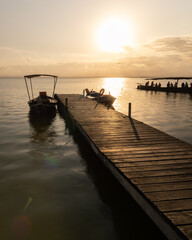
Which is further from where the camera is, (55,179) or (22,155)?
(22,155)

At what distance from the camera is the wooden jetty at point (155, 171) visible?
429 cm

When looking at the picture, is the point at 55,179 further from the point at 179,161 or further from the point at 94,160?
the point at 179,161

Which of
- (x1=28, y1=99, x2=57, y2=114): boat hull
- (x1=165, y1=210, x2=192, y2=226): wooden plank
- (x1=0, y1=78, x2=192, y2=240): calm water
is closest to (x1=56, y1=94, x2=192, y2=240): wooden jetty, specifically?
(x1=165, y1=210, x2=192, y2=226): wooden plank

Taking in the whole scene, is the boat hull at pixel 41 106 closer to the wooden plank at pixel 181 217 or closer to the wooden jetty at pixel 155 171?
the wooden jetty at pixel 155 171

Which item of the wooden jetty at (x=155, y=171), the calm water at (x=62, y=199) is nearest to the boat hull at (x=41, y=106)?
the calm water at (x=62, y=199)

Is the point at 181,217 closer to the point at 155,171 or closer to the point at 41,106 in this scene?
the point at 155,171

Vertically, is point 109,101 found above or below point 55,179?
above

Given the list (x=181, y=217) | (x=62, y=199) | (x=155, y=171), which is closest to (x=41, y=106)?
(x=62, y=199)

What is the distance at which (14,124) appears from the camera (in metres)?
19.0

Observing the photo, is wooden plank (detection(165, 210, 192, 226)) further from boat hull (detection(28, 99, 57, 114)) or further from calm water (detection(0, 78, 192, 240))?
boat hull (detection(28, 99, 57, 114))

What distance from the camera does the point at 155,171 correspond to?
620 centimetres

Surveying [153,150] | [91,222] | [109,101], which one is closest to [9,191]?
[91,222]

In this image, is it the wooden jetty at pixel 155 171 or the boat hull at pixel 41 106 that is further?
the boat hull at pixel 41 106

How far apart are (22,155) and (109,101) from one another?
65.9 ft
